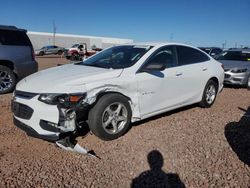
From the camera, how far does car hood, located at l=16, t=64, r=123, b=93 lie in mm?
3799

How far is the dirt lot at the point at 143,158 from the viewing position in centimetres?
316

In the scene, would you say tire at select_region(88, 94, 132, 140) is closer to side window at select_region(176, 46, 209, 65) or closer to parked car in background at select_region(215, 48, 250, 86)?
side window at select_region(176, 46, 209, 65)

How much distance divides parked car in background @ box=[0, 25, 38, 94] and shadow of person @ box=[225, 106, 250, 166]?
5.76 metres

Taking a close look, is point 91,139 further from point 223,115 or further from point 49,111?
point 223,115

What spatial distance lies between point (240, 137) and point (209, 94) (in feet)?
6.24

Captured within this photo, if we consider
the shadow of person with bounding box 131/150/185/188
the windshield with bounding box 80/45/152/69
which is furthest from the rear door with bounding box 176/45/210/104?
the shadow of person with bounding box 131/150/185/188

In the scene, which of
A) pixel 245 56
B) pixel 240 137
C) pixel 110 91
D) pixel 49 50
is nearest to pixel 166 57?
pixel 110 91

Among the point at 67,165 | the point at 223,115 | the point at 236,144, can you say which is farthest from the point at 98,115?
the point at 223,115

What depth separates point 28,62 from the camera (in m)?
7.90

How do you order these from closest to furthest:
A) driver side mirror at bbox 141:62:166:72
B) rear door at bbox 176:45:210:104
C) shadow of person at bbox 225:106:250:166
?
1. shadow of person at bbox 225:106:250:166
2. driver side mirror at bbox 141:62:166:72
3. rear door at bbox 176:45:210:104

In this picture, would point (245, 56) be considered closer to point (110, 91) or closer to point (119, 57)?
point (119, 57)

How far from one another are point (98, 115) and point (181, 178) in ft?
4.84

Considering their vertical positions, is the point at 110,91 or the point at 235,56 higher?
the point at 235,56

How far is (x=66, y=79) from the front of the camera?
13.0 feet
